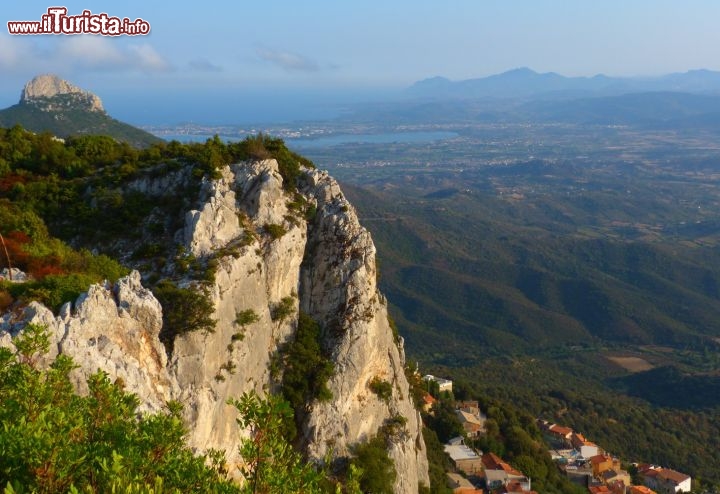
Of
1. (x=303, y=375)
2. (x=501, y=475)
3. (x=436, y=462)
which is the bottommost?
(x=501, y=475)

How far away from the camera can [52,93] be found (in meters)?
103

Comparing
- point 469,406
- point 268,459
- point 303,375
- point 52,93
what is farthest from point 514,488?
point 52,93

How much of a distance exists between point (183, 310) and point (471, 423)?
24419 millimetres

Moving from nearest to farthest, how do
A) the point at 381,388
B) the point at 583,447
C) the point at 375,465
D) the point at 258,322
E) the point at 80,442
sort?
the point at 80,442, the point at 258,322, the point at 375,465, the point at 381,388, the point at 583,447

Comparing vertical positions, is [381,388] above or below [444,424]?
above

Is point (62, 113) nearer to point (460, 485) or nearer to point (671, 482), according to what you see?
point (460, 485)

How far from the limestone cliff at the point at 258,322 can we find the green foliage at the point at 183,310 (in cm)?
20

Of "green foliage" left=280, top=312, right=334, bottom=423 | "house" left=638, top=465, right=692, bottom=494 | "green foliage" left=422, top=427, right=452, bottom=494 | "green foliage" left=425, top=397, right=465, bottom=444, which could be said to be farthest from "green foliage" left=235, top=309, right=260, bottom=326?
"house" left=638, top=465, right=692, bottom=494

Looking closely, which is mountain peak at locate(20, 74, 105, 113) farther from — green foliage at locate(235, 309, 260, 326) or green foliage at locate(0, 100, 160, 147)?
green foliage at locate(235, 309, 260, 326)

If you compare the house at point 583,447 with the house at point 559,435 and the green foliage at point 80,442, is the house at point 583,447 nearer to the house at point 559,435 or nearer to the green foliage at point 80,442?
the house at point 559,435

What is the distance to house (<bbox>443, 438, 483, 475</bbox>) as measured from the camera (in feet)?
96.8

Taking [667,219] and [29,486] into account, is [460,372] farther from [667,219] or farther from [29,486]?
[667,219]

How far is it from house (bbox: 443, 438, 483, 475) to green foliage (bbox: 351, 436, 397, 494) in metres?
12.7

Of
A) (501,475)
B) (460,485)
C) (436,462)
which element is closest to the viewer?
(460,485)
